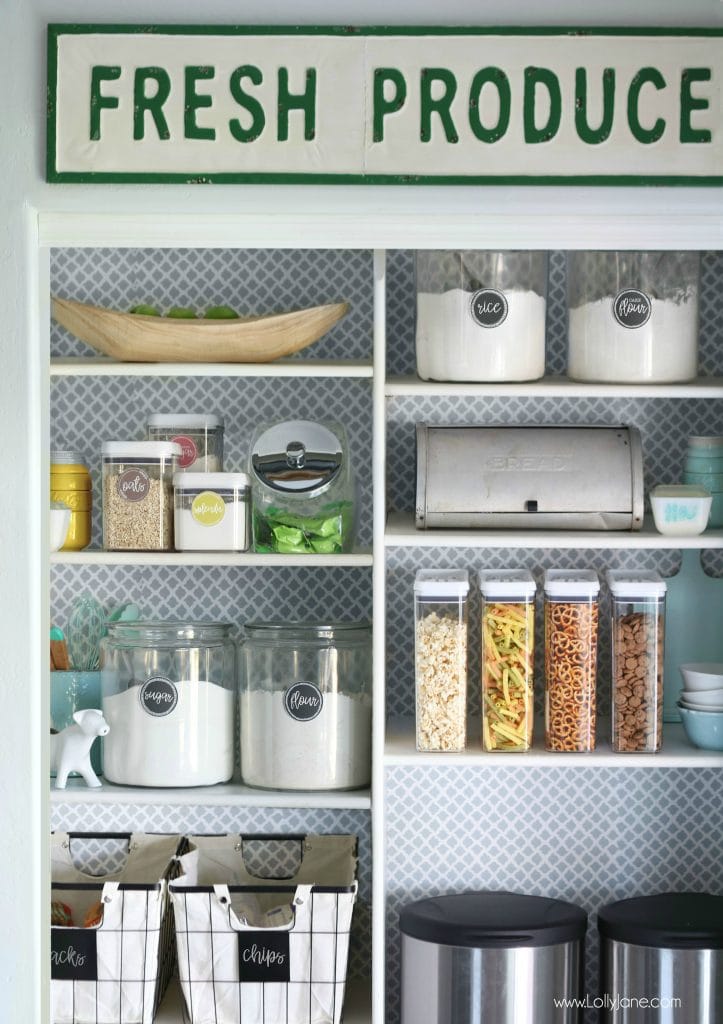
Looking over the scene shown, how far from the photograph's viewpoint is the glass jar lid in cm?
272

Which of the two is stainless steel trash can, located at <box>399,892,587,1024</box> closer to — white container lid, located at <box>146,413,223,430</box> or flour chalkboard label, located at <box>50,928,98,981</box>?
flour chalkboard label, located at <box>50,928,98,981</box>

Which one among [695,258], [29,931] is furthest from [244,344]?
[29,931]

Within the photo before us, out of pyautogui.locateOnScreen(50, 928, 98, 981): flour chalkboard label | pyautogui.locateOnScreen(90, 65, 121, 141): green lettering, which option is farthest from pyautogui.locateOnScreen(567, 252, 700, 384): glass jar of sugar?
pyautogui.locateOnScreen(50, 928, 98, 981): flour chalkboard label

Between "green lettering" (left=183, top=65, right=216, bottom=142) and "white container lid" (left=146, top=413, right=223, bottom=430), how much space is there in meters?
0.66

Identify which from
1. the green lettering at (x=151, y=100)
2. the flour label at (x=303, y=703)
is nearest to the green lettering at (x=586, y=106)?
the green lettering at (x=151, y=100)

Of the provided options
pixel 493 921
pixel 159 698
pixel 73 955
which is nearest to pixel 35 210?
pixel 159 698

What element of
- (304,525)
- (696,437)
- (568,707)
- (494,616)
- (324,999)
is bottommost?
(324,999)

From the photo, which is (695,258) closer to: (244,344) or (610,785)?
(244,344)

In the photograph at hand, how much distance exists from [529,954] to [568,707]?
1.63ft

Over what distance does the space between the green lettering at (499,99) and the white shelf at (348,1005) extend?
1.80 m

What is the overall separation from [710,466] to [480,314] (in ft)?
2.10

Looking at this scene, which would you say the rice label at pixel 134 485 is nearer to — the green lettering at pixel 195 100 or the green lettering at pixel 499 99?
the green lettering at pixel 195 100

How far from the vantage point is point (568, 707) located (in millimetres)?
2674

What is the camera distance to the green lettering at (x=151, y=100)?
236cm
